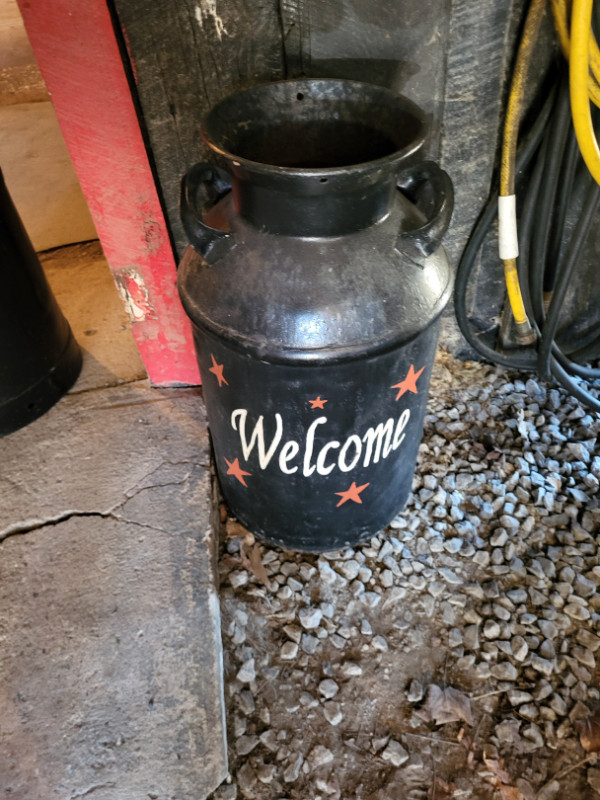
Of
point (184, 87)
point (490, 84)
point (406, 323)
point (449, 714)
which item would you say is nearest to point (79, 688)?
point (449, 714)

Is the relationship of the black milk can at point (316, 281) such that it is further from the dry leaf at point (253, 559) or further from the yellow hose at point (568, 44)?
the yellow hose at point (568, 44)

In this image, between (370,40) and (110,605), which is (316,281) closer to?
(370,40)

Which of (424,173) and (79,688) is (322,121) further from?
(79,688)

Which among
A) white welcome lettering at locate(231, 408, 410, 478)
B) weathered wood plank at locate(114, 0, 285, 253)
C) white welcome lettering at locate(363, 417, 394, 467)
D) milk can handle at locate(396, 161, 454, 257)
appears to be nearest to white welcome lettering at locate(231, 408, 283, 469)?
white welcome lettering at locate(231, 408, 410, 478)

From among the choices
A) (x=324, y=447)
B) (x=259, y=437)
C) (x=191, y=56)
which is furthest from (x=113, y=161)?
(x=324, y=447)

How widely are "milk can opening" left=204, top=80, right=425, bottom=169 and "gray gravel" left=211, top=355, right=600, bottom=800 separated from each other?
99cm

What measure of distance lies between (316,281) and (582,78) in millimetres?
774

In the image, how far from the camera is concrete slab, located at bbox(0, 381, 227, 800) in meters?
1.28

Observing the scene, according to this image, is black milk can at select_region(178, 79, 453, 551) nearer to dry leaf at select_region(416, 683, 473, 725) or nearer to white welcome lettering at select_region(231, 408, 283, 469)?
white welcome lettering at select_region(231, 408, 283, 469)

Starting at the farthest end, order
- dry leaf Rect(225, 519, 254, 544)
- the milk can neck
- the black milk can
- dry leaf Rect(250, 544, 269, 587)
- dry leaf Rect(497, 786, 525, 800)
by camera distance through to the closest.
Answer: dry leaf Rect(225, 519, 254, 544) → dry leaf Rect(250, 544, 269, 587) → dry leaf Rect(497, 786, 525, 800) → the black milk can → the milk can neck

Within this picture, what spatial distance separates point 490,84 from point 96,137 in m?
1.01

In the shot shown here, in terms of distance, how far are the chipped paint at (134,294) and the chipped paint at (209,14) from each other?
0.66 m

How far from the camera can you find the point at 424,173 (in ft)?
4.26

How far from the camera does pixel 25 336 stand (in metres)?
1.82
